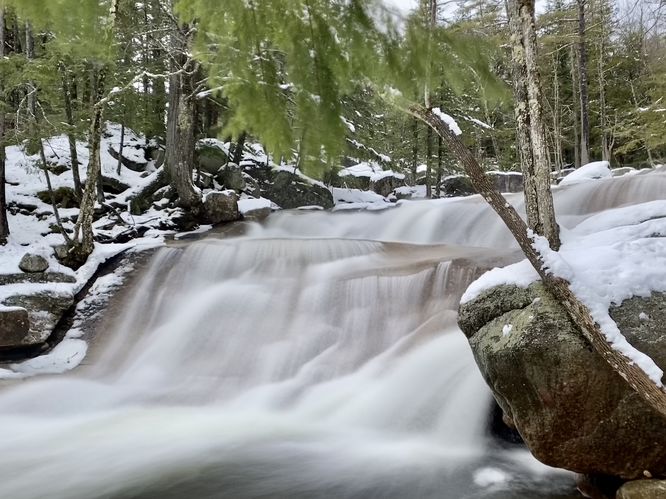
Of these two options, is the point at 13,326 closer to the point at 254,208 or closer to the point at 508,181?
the point at 254,208

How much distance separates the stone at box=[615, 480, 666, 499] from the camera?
3.22m

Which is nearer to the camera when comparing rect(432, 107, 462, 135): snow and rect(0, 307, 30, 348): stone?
rect(432, 107, 462, 135): snow

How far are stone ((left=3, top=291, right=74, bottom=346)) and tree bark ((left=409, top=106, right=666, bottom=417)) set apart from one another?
23.5 feet

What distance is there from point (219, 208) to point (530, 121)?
10.9 m

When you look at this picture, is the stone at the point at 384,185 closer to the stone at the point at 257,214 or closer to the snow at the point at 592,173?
the stone at the point at 257,214

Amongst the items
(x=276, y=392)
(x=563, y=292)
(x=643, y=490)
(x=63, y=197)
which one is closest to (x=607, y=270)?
(x=563, y=292)

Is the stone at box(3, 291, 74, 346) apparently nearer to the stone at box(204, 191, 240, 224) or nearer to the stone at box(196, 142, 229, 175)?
the stone at box(204, 191, 240, 224)

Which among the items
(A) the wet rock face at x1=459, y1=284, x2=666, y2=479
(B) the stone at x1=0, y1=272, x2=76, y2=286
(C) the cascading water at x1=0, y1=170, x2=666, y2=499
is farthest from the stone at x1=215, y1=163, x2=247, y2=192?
(A) the wet rock face at x1=459, y1=284, x2=666, y2=479

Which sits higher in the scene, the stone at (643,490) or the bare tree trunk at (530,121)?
the bare tree trunk at (530,121)

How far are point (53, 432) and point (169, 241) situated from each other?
618 cm

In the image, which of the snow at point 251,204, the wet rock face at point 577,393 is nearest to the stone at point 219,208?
the snow at point 251,204

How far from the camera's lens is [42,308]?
830cm

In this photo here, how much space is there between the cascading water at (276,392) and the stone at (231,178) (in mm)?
6576

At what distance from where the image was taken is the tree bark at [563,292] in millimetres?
2930
